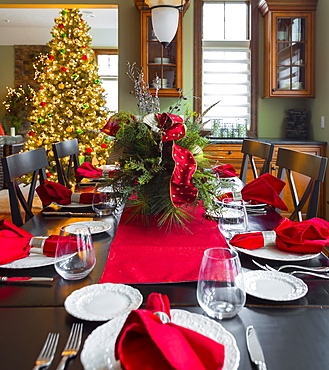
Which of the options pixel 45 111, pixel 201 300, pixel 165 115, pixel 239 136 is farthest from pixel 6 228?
pixel 45 111

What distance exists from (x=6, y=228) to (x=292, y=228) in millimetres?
829

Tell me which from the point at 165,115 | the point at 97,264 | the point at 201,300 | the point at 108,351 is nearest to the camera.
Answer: the point at 108,351

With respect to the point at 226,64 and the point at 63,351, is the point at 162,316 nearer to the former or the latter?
the point at 63,351

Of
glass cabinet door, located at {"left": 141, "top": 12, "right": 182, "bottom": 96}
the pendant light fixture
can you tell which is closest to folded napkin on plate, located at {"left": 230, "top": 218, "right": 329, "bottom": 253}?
the pendant light fixture

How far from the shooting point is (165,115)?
1441 mm

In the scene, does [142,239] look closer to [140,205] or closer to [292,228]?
[140,205]

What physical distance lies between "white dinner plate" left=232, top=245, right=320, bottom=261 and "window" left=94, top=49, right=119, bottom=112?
9356 mm

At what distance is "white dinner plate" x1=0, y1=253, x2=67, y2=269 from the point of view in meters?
1.07

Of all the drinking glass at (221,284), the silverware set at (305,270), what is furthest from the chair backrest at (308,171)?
the drinking glass at (221,284)

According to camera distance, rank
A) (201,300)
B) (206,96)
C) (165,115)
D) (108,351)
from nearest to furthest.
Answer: (108,351) → (201,300) → (165,115) → (206,96)

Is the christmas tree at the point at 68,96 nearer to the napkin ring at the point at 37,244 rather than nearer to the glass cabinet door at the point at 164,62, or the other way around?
the glass cabinet door at the point at 164,62

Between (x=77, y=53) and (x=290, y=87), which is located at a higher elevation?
(x=77, y=53)

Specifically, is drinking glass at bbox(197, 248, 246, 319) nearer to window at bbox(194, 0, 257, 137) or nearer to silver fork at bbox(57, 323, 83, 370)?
silver fork at bbox(57, 323, 83, 370)

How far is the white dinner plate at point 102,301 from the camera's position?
806 mm
